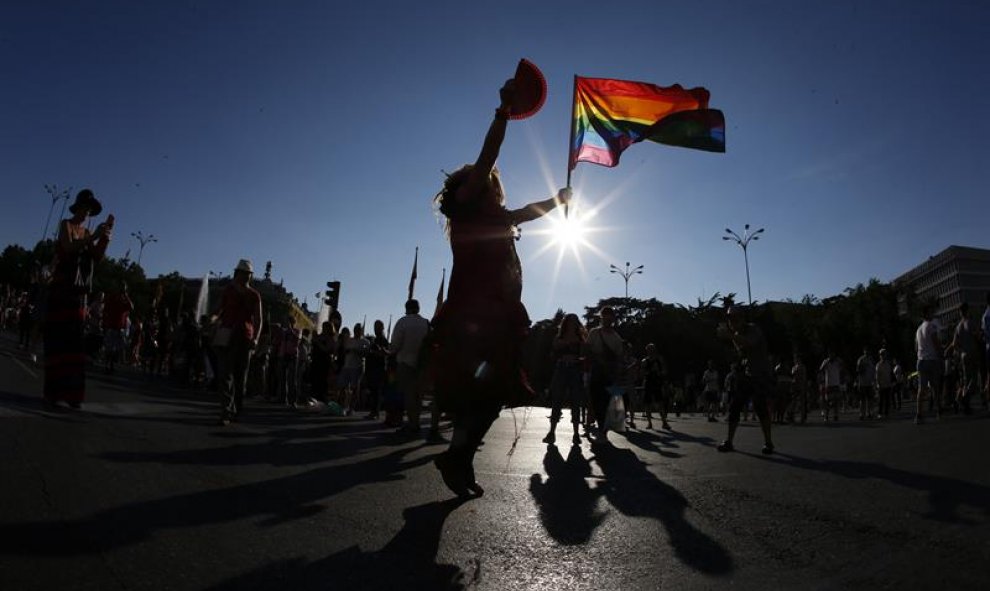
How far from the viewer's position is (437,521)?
9.59ft

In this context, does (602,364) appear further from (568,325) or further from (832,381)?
(832,381)

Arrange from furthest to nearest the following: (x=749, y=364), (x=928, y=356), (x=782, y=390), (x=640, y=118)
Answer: (x=782, y=390)
(x=928, y=356)
(x=640, y=118)
(x=749, y=364)

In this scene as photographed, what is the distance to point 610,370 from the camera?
9.20m

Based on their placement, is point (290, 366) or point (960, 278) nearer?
point (290, 366)

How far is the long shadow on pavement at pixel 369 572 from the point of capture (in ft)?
6.52

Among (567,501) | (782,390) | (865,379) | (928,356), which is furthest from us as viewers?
(865,379)

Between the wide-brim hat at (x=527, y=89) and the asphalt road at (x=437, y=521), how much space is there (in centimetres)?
225

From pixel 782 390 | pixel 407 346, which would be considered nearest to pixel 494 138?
pixel 407 346

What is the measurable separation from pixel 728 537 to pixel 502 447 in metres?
4.14

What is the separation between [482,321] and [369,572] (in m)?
A: 1.50

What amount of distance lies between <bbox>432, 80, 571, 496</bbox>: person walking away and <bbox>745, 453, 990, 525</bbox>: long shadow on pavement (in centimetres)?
243

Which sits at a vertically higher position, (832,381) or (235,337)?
(832,381)

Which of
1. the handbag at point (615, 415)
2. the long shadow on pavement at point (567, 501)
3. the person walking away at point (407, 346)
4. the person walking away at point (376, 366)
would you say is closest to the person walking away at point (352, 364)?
the person walking away at point (376, 366)

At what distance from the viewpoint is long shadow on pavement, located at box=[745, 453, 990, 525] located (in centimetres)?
341
